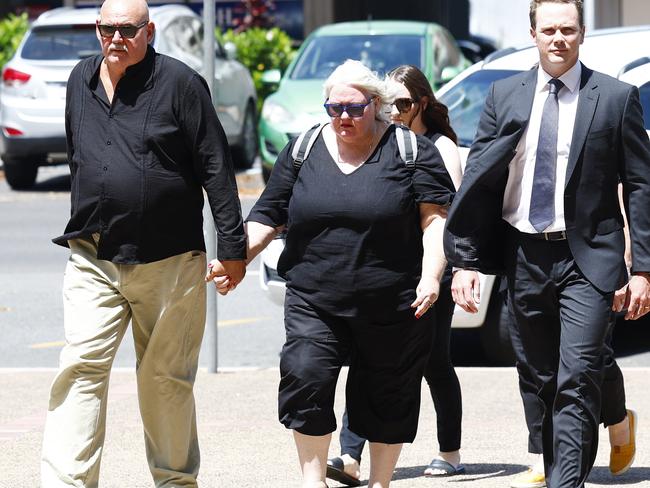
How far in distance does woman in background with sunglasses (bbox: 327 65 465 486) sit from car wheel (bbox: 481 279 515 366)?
2.34 m

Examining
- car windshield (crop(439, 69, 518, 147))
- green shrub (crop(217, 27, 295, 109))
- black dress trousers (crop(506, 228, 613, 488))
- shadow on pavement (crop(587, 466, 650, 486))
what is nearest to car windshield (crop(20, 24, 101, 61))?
green shrub (crop(217, 27, 295, 109))

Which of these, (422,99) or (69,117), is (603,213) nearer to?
(422,99)

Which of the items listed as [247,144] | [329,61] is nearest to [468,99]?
[329,61]

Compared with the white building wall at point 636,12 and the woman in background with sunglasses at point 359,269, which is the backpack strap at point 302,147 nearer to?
the woman in background with sunglasses at point 359,269

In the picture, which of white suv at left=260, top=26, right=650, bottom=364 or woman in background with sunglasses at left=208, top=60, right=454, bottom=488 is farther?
white suv at left=260, top=26, right=650, bottom=364

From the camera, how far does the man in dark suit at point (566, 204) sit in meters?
5.21

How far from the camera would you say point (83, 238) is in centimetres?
549

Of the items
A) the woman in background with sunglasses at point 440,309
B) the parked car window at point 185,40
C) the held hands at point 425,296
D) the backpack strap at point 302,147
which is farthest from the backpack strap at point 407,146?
the parked car window at point 185,40

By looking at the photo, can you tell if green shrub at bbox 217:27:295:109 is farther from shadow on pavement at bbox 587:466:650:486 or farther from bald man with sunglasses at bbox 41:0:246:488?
bald man with sunglasses at bbox 41:0:246:488

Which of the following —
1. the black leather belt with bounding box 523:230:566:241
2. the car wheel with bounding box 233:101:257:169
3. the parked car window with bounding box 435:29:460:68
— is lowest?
the car wheel with bounding box 233:101:257:169

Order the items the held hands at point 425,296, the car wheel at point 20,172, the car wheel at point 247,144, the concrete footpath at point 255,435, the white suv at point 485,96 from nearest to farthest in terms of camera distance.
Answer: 1. the held hands at point 425,296
2. the concrete footpath at point 255,435
3. the white suv at point 485,96
4. the car wheel at point 20,172
5. the car wheel at point 247,144

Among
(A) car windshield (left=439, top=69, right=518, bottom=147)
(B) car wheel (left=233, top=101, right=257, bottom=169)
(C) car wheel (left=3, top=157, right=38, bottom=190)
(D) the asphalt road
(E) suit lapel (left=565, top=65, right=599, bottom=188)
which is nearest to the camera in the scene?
(E) suit lapel (left=565, top=65, right=599, bottom=188)

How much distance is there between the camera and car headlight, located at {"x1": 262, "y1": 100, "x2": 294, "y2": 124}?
1579cm

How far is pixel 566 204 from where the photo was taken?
5219mm
